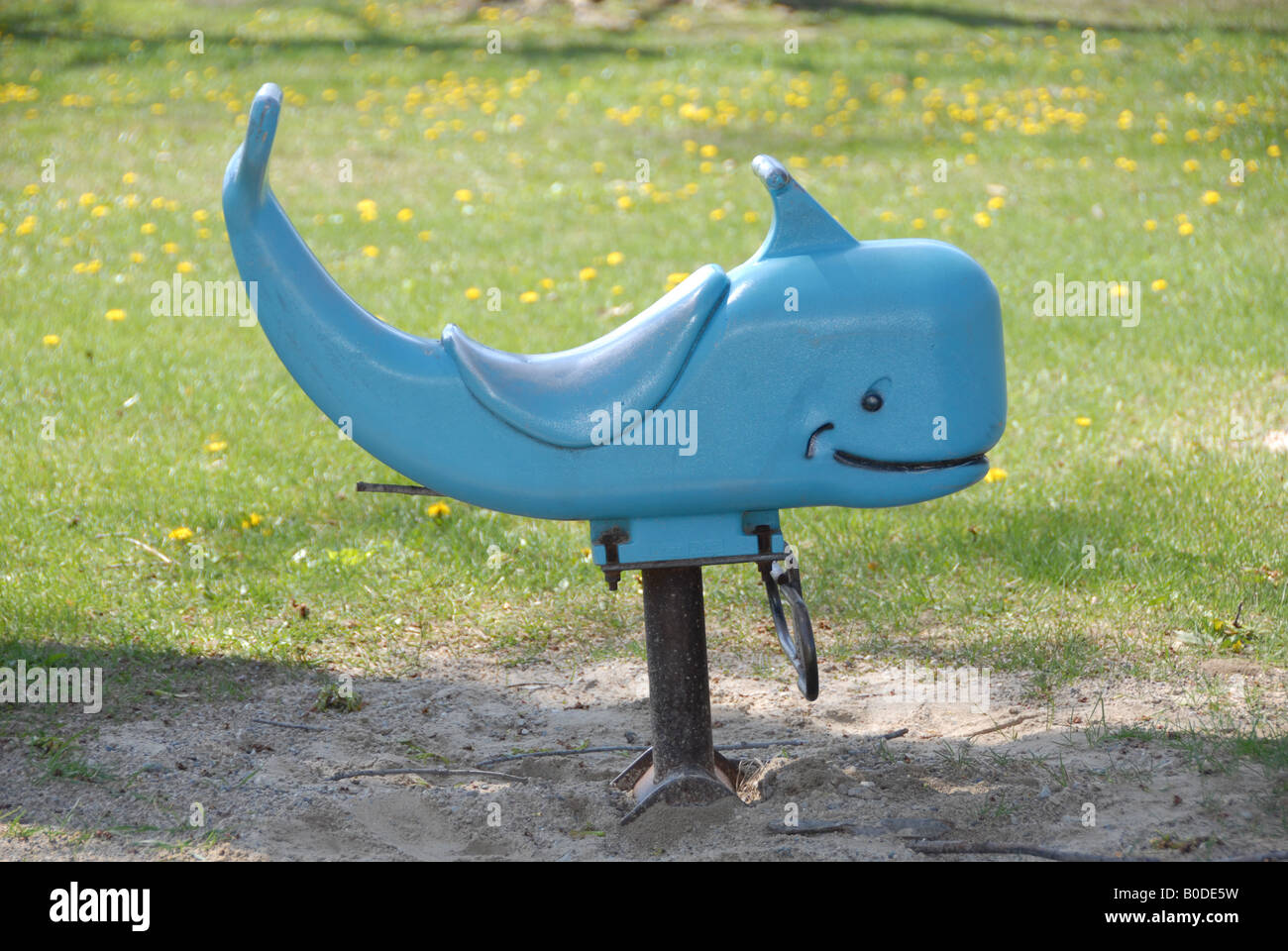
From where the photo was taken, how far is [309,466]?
5.32 metres

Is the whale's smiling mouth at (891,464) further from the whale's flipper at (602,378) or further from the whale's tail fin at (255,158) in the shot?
the whale's tail fin at (255,158)

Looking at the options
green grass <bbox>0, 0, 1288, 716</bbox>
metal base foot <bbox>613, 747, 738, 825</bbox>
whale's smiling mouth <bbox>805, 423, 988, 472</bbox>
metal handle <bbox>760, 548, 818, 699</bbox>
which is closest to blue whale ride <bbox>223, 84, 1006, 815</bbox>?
whale's smiling mouth <bbox>805, 423, 988, 472</bbox>

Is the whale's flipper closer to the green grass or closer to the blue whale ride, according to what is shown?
the blue whale ride

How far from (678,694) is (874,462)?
739 mm

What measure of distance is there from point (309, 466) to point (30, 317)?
8.37 ft

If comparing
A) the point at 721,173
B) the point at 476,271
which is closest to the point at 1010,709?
the point at 476,271

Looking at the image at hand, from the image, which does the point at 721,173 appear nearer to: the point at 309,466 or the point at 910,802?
the point at 309,466

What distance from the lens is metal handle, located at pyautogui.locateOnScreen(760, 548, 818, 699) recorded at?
9.56 ft

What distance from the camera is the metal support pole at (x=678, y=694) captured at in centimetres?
305

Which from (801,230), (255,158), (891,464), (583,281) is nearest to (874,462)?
(891,464)

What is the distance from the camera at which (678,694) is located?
3.11m

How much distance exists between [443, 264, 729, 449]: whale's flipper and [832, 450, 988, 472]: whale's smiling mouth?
0.39m

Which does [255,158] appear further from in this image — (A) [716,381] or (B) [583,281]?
(B) [583,281]

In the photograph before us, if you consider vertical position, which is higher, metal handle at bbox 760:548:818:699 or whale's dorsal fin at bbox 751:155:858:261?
whale's dorsal fin at bbox 751:155:858:261
